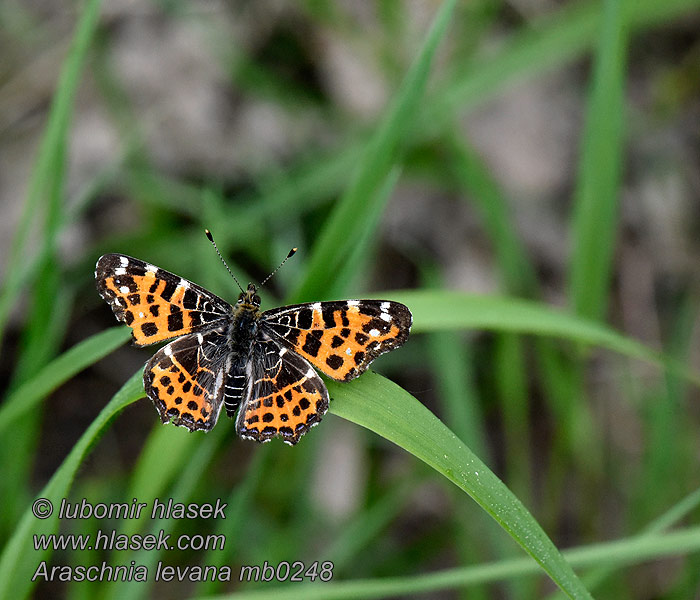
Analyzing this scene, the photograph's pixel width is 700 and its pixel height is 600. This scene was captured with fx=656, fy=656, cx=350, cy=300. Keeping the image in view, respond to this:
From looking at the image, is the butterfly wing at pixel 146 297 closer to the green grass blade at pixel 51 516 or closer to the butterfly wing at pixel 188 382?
the butterfly wing at pixel 188 382

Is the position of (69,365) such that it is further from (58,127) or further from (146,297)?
(58,127)

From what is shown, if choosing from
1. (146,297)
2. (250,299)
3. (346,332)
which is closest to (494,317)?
(346,332)

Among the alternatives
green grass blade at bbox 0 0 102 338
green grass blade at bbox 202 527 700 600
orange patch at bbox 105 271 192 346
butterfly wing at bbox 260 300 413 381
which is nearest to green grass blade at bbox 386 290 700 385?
butterfly wing at bbox 260 300 413 381

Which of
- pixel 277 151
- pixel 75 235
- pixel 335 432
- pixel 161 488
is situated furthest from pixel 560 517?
pixel 75 235

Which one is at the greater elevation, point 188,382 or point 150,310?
point 150,310

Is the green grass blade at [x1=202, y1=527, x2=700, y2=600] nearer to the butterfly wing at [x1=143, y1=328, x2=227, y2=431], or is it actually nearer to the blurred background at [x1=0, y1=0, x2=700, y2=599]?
the butterfly wing at [x1=143, y1=328, x2=227, y2=431]

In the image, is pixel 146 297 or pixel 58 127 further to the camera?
pixel 58 127

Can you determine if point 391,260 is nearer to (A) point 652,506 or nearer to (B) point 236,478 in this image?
(B) point 236,478
